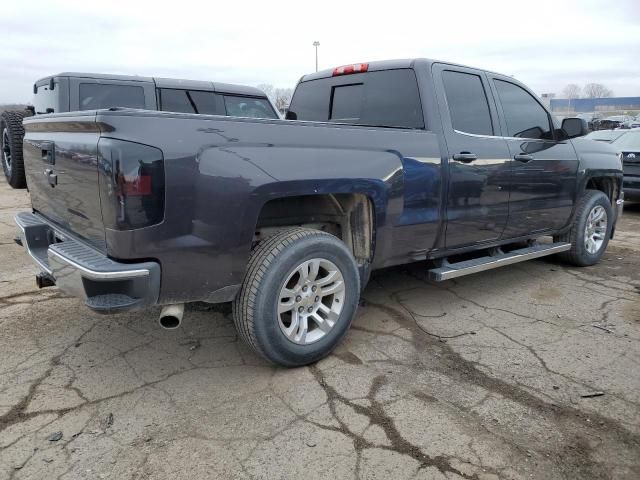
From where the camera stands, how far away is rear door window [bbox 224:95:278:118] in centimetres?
867

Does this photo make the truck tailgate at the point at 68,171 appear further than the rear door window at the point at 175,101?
No

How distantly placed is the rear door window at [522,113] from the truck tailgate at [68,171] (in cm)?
342

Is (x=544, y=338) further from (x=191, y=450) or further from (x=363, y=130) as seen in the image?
(x=191, y=450)

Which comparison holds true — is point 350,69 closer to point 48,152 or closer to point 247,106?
point 48,152

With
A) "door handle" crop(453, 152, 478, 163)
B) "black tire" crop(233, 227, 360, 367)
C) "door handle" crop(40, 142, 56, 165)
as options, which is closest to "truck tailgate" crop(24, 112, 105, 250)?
"door handle" crop(40, 142, 56, 165)

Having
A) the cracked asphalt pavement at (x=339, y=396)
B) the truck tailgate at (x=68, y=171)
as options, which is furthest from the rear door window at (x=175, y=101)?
the truck tailgate at (x=68, y=171)

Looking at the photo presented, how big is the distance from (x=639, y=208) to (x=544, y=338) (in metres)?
8.60

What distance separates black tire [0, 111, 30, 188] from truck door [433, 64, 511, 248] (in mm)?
4509

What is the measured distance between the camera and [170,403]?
2781 mm

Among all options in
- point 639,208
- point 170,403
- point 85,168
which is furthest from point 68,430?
point 639,208

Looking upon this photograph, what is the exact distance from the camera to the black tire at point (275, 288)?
113 inches

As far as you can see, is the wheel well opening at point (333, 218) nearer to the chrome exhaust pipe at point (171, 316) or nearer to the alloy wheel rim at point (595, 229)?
the chrome exhaust pipe at point (171, 316)

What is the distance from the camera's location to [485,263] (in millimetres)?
4266

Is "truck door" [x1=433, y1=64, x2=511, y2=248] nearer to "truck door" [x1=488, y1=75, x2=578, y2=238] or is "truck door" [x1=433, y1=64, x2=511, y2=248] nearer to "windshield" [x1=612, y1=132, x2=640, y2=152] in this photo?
"truck door" [x1=488, y1=75, x2=578, y2=238]
